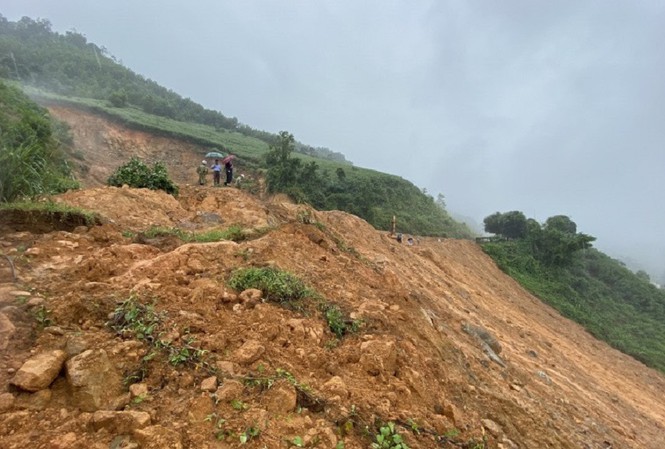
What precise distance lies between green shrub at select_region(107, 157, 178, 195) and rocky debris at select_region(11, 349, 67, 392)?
7833 mm

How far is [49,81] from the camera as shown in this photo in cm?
3359

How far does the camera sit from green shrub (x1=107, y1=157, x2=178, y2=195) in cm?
1003

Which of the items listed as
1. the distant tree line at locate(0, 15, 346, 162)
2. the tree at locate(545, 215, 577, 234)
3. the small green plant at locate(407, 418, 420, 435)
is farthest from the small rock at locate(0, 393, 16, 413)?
the distant tree line at locate(0, 15, 346, 162)

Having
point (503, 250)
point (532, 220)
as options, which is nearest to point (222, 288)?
point (503, 250)

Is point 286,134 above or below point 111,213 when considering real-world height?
above

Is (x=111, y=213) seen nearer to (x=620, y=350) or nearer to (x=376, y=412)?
(x=376, y=412)

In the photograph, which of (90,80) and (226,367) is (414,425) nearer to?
(226,367)

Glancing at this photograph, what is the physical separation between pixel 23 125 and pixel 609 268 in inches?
1250

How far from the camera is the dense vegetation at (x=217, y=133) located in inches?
860

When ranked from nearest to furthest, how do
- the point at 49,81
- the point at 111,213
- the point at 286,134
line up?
A: 1. the point at 111,213
2. the point at 286,134
3. the point at 49,81

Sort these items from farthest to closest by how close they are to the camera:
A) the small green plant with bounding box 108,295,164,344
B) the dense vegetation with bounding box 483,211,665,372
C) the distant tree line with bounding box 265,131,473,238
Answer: the distant tree line with bounding box 265,131,473,238
the dense vegetation with bounding box 483,211,665,372
the small green plant with bounding box 108,295,164,344

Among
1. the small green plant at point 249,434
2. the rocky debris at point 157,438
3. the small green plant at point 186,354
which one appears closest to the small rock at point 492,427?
the small green plant at point 249,434

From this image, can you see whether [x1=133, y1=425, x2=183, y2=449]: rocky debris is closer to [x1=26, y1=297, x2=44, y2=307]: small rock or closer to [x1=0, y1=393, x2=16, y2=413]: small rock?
[x1=0, y1=393, x2=16, y2=413]: small rock

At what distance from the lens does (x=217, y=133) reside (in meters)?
35.3
